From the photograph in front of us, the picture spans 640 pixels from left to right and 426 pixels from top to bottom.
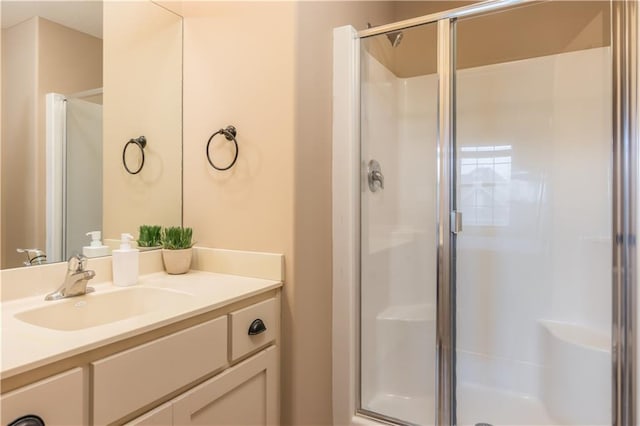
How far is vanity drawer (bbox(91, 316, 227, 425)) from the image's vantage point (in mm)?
767

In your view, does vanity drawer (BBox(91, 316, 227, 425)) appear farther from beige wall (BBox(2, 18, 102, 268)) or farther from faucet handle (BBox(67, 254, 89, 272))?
beige wall (BBox(2, 18, 102, 268))

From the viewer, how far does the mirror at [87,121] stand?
111 centimetres

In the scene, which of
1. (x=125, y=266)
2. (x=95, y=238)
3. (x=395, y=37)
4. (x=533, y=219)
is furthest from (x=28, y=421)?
(x=533, y=219)

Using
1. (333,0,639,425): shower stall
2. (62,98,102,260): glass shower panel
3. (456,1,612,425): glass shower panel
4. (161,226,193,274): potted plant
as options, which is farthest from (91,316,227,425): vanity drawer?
(456,1,612,425): glass shower panel

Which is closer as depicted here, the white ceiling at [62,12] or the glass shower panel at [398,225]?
the white ceiling at [62,12]

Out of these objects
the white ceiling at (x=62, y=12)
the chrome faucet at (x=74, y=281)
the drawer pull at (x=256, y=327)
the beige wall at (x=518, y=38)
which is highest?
the beige wall at (x=518, y=38)

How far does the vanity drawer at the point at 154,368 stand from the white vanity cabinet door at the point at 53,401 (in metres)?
0.03

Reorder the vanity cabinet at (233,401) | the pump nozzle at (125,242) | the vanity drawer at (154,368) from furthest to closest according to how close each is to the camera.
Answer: the pump nozzle at (125,242) < the vanity cabinet at (233,401) < the vanity drawer at (154,368)

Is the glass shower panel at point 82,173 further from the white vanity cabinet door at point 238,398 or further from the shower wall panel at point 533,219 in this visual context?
the shower wall panel at point 533,219

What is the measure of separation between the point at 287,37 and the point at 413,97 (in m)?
1.17

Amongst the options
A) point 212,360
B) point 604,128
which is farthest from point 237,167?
point 604,128

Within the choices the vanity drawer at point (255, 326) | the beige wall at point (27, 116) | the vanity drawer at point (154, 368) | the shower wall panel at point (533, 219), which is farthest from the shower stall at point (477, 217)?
the beige wall at point (27, 116)

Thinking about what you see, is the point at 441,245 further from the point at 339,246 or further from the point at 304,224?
the point at 304,224

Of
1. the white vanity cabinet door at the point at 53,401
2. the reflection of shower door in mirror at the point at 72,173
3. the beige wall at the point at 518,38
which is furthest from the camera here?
the beige wall at the point at 518,38
